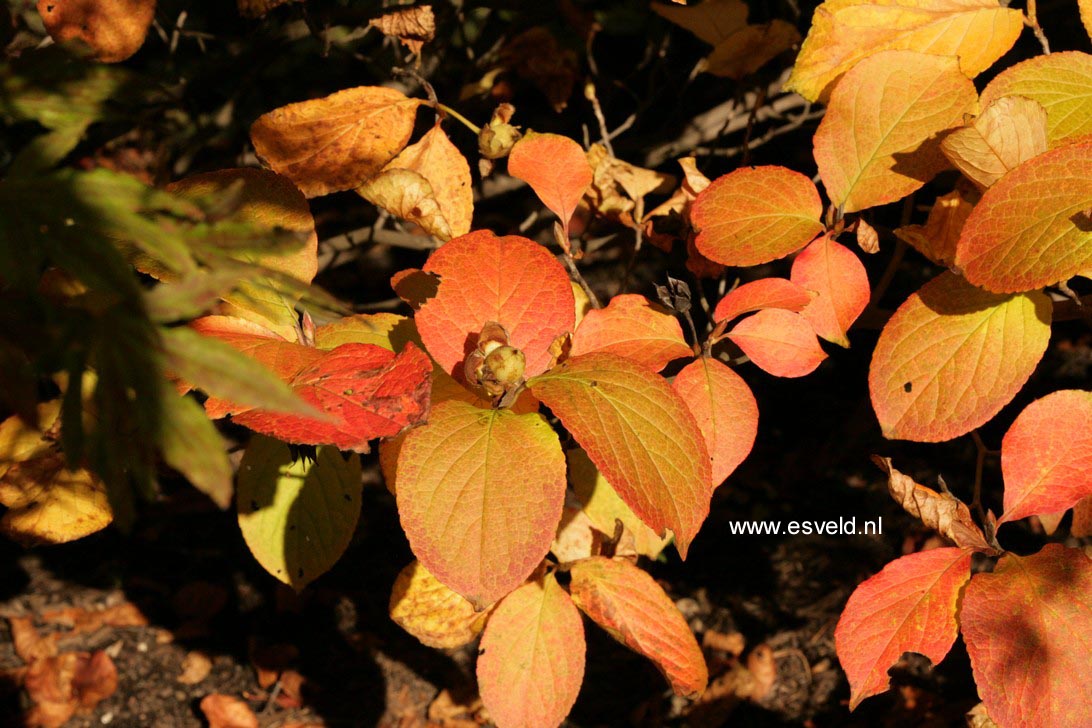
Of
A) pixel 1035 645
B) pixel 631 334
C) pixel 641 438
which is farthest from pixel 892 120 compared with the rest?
pixel 1035 645

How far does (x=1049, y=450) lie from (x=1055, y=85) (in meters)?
0.42

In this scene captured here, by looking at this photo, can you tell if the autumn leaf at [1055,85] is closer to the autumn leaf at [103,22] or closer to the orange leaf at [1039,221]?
the orange leaf at [1039,221]

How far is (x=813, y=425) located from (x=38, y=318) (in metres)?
2.13

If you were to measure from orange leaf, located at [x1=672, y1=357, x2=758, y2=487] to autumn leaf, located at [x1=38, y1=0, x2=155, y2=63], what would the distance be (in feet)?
2.79

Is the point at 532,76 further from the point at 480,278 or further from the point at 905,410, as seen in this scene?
the point at 905,410

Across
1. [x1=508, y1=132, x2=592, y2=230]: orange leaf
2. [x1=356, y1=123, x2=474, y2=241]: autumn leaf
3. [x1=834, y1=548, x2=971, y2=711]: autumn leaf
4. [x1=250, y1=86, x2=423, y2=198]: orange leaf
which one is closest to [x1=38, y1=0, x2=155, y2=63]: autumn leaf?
[x1=250, y1=86, x2=423, y2=198]: orange leaf

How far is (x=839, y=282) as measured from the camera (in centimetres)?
103

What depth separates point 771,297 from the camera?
1.00m

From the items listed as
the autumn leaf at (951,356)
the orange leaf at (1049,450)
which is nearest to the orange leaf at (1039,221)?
the autumn leaf at (951,356)

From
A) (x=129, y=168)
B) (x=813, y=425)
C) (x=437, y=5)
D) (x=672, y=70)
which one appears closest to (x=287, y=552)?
(x=437, y=5)

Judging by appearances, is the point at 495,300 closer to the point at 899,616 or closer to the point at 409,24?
the point at 409,24

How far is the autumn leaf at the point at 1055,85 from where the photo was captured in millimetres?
966

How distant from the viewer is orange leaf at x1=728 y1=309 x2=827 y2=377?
1.04 m

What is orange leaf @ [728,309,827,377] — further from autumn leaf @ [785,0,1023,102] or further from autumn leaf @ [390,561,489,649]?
autumn leaf @ [390,561,489,649]
